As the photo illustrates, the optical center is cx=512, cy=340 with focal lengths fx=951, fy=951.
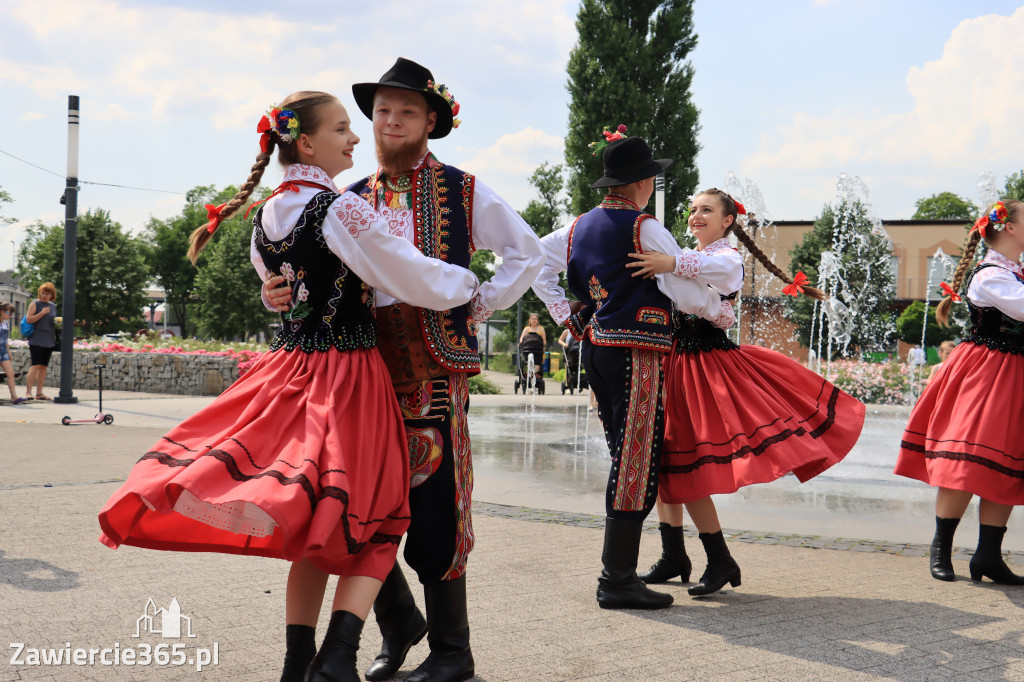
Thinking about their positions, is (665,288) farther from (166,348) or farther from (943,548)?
(166,348)

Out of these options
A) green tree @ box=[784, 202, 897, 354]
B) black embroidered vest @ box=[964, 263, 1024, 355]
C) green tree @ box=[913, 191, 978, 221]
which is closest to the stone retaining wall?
black embroidered vest @ box=[964, 263, 1024, 355]

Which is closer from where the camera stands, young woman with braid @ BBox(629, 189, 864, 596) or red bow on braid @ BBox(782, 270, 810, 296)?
young woman with braid @ BBox(629, 189, 864, 596)

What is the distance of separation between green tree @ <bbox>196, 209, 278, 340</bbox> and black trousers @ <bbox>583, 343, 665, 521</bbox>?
38196mm

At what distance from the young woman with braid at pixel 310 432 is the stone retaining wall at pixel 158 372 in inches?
510

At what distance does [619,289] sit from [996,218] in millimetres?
1980


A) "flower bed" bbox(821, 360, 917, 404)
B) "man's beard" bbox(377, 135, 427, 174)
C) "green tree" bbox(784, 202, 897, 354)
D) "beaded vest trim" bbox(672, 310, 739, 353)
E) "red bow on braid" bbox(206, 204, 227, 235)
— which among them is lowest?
"flower bed" bbox(821, 360, 917, 404)

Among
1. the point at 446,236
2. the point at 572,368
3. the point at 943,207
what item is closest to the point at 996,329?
the point at 446,236

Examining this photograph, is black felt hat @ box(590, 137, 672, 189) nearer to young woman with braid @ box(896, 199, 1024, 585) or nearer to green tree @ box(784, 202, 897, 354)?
young woman with braid @ box(896, 199, 1024, 585)

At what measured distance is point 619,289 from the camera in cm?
399

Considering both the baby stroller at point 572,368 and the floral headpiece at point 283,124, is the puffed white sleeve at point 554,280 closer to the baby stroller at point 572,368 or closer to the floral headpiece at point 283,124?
the floral headpiece at point 283,124

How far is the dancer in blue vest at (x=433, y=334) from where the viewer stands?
2896 mm

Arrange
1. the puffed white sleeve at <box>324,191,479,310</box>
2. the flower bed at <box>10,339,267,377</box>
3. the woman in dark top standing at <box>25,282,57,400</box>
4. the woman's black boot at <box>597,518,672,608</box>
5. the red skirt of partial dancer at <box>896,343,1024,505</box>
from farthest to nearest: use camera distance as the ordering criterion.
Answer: the flower bed at <box>10,339,267,377</box>, the woman in dark top standing at <box>25,282,57,400</box>, the red skirt of partial dancer at <box>896,343,1024,505</box>, the woman's black boot at <box>597,518,672,608</box>, the puffed white sleeve at <box>324,191,479,310</box>

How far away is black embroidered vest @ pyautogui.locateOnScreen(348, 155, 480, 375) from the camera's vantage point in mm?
2928

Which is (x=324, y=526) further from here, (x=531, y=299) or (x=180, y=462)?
(x=531, y=299)
